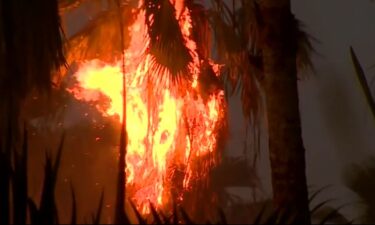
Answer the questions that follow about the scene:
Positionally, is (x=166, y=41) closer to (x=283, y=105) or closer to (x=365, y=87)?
(x=283, y=105)

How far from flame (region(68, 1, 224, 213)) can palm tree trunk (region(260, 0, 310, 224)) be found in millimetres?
4120

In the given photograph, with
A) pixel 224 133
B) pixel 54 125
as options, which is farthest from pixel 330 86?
pixel 224 133

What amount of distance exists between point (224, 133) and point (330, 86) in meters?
Answer: 55.2

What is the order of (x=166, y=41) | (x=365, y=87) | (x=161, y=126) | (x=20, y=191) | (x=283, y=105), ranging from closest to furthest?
(x=20, y=191) → (x=365, y=87) → (x=283, y=105) → (x=166, y=41) → (x=161, y=126)

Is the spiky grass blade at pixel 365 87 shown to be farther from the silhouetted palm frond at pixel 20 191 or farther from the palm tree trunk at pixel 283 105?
the silhouetted palm frond at pixel 20 191

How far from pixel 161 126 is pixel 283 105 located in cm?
543

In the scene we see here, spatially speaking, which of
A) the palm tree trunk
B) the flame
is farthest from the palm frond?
the palm tree trunk

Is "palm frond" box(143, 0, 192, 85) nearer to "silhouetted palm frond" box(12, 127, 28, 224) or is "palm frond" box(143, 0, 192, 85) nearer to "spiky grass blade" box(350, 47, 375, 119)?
"spiky grass blade" box(350, 47, 375, 119)

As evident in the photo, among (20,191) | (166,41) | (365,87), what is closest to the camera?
(20,191)

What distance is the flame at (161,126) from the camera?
11.1m

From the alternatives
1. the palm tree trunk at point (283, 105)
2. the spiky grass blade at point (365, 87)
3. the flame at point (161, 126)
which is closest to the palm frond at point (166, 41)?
the flame at point (161, 126)

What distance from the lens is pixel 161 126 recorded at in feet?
39.0

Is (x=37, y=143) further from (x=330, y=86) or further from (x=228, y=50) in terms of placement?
Answer: (x=330, y=86)

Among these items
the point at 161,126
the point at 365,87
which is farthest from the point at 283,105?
the point at 161,126
